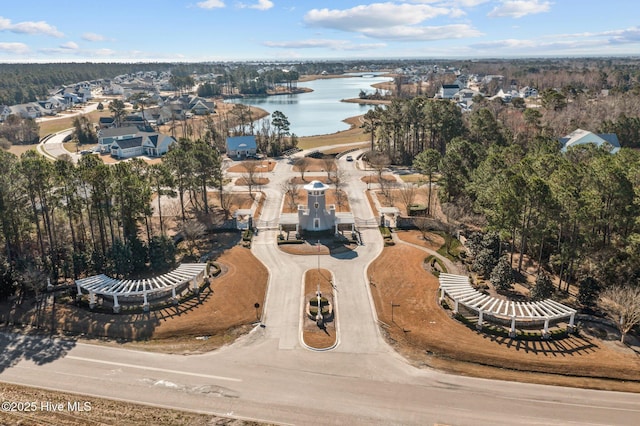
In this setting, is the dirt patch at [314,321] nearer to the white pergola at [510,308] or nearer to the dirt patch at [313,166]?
the white pergola at [510,308]

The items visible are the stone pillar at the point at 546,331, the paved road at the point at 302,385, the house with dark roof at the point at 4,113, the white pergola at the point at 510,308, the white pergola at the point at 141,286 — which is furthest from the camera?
the house with dark roof at the point at 4,113

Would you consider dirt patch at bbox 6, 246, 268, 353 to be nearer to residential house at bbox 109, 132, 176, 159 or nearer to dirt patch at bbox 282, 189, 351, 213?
dirt patch at bbox 282, 189, 351, 213

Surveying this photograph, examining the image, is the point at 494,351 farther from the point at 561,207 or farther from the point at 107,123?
the point at 107,123

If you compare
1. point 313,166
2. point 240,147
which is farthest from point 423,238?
point 240,147

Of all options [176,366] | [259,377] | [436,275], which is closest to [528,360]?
[436,275]

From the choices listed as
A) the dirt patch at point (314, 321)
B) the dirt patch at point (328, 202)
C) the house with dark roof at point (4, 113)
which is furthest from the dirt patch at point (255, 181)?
the house with dark roof at point (4, 113)

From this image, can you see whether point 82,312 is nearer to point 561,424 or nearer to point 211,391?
point 211,391
